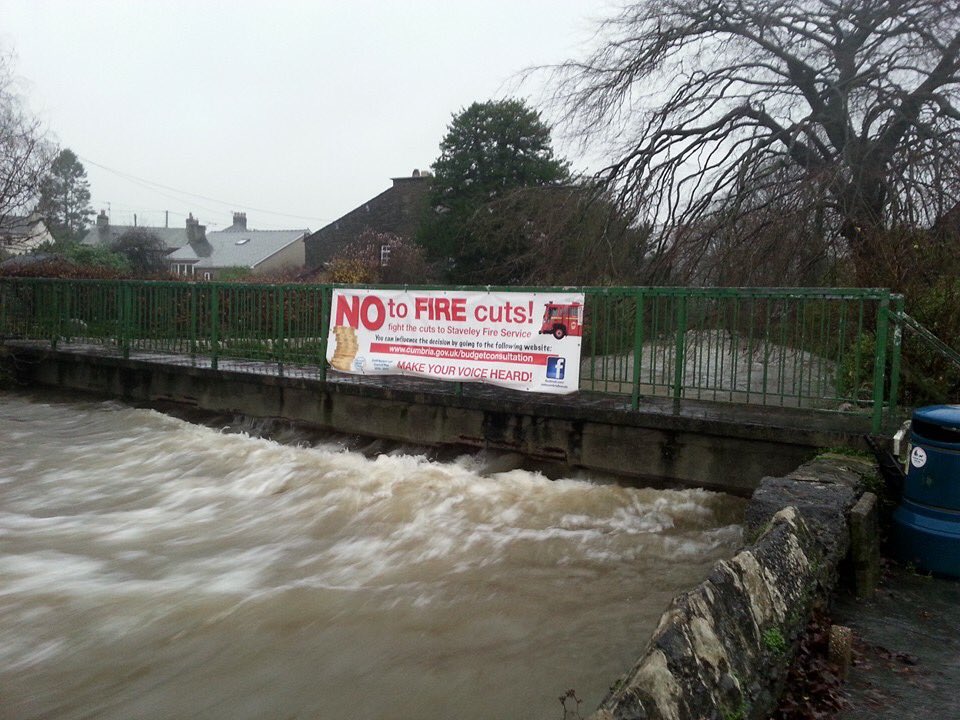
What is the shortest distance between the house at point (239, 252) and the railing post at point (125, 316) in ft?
145

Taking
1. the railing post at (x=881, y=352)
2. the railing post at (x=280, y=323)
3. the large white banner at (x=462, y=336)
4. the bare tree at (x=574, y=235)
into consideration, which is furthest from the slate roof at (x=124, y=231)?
the railing post at (x=881, y=352)

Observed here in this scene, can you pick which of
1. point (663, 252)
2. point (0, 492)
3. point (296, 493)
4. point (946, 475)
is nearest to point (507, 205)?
point (663, 252)

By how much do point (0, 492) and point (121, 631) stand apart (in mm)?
4856

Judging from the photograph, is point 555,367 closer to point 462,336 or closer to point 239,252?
point 462,336

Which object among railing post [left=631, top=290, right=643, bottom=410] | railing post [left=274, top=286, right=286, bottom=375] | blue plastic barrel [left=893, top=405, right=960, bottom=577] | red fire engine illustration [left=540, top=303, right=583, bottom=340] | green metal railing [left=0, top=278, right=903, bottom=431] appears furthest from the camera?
railing post [left=274, top=286, right=286, bottom=375]

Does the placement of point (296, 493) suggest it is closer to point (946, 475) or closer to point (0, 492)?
point (0, 492)

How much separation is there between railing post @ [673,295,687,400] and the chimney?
6549 centimetres

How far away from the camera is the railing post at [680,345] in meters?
8.06

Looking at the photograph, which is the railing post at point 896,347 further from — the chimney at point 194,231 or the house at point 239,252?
the chimney at point 194,231

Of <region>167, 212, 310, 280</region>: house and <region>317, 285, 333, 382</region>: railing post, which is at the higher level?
<region>167, 212, 310, 280</region>: house

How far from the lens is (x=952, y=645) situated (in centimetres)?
450

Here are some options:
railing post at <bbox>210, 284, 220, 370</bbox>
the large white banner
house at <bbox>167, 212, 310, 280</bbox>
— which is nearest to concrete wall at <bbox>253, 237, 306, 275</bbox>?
house at <bbox>167, 212, 310, 280</bbox>

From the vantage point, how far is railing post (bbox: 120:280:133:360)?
14680mm

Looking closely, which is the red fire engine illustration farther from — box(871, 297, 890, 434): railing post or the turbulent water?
box(871, 297, 890, 434): railing post
